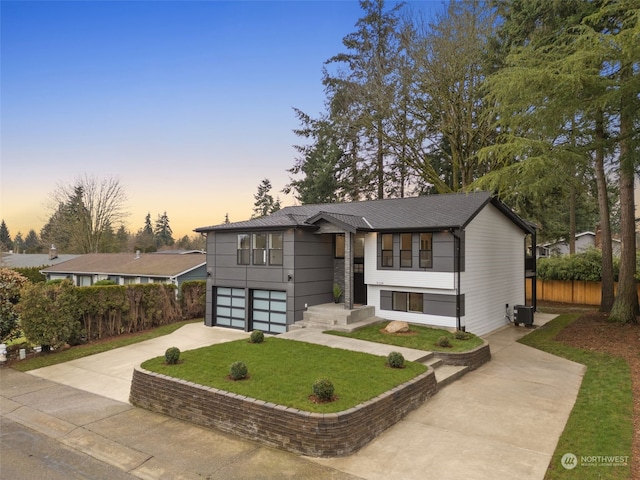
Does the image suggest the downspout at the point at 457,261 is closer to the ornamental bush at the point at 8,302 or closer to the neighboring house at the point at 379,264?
the neighboring house at the point at 379,264

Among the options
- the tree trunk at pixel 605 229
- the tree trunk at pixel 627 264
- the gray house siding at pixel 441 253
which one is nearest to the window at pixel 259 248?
the gray house siding at pixel 441 253

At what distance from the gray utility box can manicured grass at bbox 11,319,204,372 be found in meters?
15.5

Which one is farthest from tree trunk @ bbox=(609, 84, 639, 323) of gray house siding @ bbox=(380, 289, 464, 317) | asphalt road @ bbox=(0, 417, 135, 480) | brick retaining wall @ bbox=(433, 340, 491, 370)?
asphalt road @ bbox=(0, 417, 135, 480)

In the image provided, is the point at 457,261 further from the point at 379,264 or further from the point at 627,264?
the point at 627,264

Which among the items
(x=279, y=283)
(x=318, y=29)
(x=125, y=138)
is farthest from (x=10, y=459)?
(x=125, y=138)

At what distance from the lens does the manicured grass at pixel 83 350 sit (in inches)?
470

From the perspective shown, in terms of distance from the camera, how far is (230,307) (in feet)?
55.3

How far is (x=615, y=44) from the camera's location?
11.5m

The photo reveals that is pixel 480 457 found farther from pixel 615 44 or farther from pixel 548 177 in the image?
pixel 615 44

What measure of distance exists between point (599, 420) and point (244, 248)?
13139 millimetres

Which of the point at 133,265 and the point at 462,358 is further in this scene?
the point at 133,265

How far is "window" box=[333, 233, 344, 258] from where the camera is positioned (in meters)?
16.5

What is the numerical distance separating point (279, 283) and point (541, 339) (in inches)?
408

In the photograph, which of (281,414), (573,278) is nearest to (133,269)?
(281,414)
